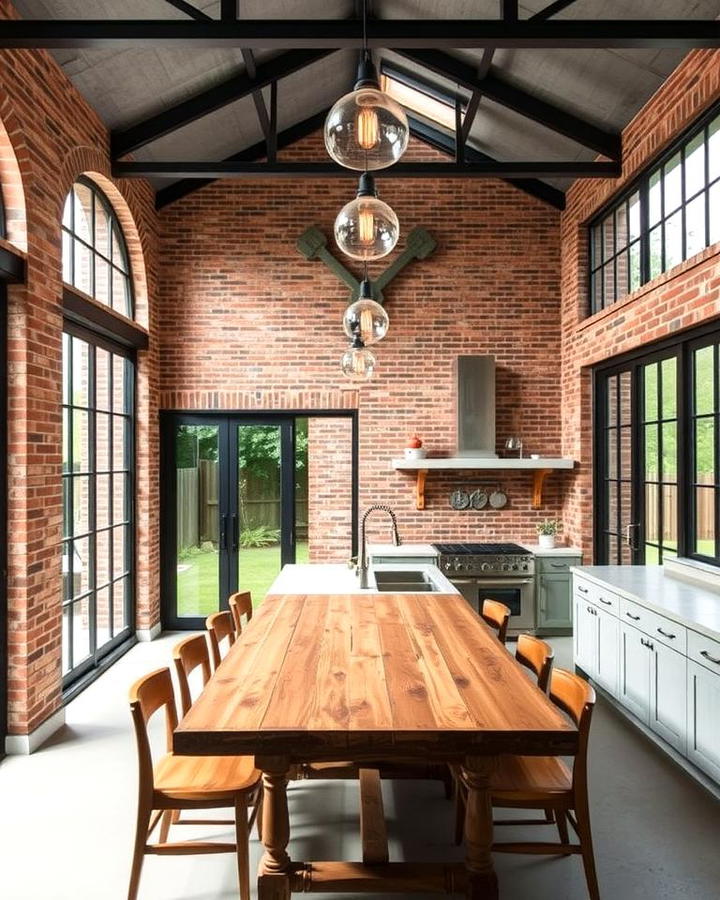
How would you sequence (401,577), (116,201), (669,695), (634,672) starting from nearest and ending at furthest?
(669,695)
(634,672)
(401,577)
(116,201)

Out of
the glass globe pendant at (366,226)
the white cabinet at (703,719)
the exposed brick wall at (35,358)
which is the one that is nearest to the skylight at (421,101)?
the exposed brick wall at (35,358)

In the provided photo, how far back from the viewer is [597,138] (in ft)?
17.5

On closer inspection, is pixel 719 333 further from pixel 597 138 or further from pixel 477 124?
pixel 477 124

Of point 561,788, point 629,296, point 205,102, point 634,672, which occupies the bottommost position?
point 634,672

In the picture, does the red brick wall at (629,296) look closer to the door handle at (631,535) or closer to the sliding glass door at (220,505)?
the door handle at (631,535)

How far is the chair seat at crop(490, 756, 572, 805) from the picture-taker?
232 cm

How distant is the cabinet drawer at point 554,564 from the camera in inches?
238

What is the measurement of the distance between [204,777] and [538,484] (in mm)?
4802

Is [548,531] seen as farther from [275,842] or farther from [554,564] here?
[275,842]

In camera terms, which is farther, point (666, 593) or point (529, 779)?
point (666, 593)

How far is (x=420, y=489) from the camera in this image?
652cm

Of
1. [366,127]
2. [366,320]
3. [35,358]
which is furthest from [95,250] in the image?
[366,127]

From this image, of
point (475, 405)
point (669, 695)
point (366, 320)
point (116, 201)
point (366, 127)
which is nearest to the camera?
point (366, 127)

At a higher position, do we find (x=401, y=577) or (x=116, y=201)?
(x=116, y=201)
